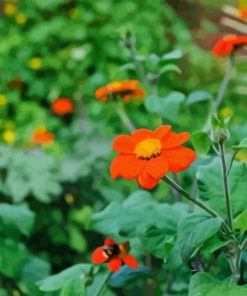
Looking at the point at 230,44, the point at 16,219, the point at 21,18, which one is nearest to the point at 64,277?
the point at 16,219

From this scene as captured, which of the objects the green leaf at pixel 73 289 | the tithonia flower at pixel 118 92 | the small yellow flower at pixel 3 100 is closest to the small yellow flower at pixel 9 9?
the small yellow flower at pixel 3 100

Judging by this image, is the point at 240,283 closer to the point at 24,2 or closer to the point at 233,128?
the point at 233,128

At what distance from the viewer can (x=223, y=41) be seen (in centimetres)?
181

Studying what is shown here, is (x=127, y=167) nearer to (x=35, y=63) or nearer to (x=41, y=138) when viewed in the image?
(x=41, y=138)

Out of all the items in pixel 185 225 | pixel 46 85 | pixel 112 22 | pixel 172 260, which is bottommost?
pixel 46 85

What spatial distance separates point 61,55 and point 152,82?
163 centimetres

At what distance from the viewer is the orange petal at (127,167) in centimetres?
119

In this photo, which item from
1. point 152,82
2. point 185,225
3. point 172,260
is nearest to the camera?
point 185,225

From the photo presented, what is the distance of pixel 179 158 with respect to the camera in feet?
3.91

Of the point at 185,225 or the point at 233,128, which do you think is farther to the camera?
the point at 233,128

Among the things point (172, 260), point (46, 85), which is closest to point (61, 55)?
point (46, 85)

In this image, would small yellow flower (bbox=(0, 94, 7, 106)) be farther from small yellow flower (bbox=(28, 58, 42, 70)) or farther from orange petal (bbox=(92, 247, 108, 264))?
orange petal (bbox=(92, 247, 108, 264))

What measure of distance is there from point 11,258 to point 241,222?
0.67 meters

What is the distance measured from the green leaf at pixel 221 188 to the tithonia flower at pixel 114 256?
207mm
